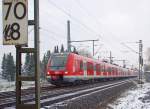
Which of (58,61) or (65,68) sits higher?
(58,61)

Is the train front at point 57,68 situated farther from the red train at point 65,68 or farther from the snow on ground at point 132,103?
the snow on ground at point 132,103

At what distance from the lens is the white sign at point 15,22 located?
6.14 m

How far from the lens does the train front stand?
34.6m

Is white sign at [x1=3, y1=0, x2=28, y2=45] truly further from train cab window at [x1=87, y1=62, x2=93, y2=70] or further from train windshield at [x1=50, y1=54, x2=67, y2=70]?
train cab window at [x1=87, y1=62, x2=93, y2=70]

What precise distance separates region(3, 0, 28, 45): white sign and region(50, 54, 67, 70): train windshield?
1140 inches

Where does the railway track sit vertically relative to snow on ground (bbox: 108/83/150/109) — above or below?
above

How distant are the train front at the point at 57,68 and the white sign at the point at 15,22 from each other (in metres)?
28.4

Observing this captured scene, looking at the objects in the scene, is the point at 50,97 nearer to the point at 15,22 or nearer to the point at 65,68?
the point at 65,68

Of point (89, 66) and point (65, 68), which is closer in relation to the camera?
point (65, 68)

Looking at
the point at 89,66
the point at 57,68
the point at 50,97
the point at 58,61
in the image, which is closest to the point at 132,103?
the point at 50,97

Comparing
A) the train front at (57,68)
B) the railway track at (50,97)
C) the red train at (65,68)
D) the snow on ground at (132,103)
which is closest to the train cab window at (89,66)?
the red train at (65,68)

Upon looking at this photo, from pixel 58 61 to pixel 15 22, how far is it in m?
29.6

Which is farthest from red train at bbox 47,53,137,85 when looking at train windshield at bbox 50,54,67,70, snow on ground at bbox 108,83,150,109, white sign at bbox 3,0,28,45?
white sign at bbox 3,0,28,45

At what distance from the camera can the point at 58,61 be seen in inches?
1406
